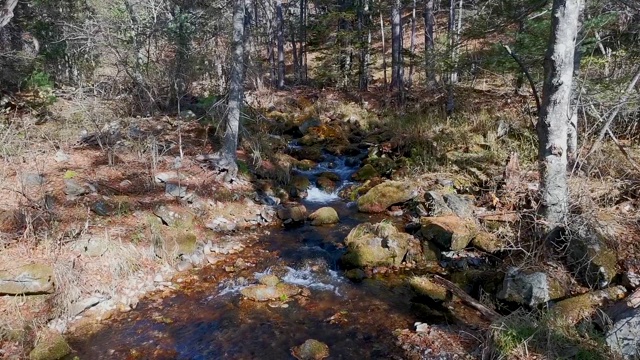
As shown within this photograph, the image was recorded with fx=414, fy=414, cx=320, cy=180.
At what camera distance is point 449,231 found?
24.6 ft

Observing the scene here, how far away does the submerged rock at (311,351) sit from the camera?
4902 millimetres

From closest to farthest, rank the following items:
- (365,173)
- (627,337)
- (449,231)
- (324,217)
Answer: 1. (627,337)
2. (449,231)
3. (324,217)
4. (365,173)

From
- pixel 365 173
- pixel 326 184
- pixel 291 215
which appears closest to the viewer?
pixel 291 215

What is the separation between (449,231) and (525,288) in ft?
7.33

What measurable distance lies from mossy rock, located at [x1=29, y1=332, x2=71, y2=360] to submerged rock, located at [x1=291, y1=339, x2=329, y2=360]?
2681 millimetres

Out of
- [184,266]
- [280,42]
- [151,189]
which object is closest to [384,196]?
[184,266]

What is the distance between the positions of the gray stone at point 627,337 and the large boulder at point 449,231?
330 centimetres

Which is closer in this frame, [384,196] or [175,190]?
[175,190]

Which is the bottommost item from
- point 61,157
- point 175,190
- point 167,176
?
point 175,190

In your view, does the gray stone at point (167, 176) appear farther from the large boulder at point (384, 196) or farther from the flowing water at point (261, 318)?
the large boulder at point (384, 196)

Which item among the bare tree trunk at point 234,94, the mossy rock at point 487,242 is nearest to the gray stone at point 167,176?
the bare tree trunk at point 234,94

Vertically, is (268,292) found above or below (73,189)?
below

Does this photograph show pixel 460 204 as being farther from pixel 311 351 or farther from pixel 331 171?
pixel 311 351

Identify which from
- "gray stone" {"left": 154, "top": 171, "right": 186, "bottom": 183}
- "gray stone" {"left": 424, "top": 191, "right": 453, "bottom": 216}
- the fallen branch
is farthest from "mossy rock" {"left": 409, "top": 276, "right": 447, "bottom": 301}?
"gray stone" {"left": 154, "top": 171, "right": 186, "bottom": 183}
